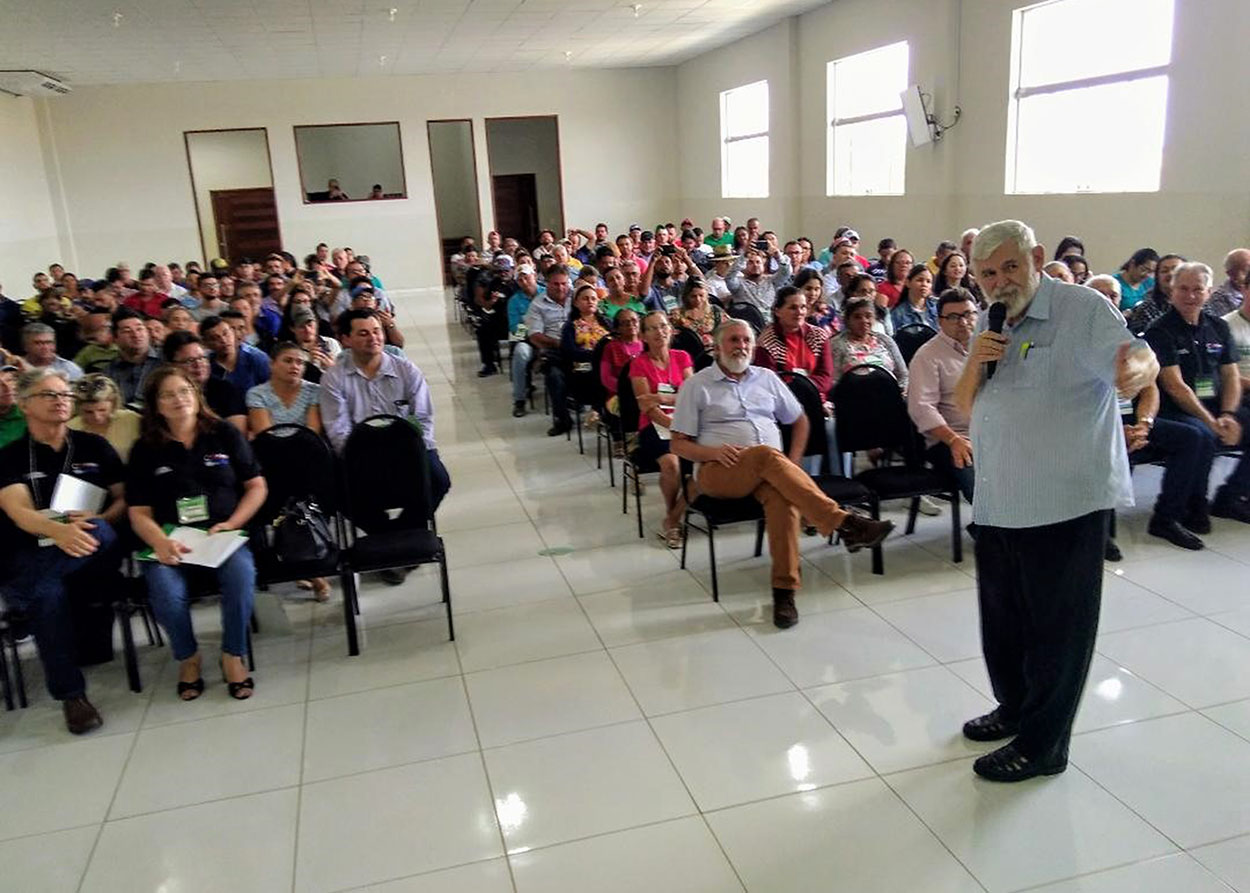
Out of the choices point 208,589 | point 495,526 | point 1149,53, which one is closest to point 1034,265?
point 208,589

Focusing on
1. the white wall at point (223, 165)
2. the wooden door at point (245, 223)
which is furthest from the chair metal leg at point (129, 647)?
the white wall at point (223, 165)

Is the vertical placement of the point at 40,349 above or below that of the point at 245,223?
below

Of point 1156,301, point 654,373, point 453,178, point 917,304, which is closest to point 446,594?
point 654,373

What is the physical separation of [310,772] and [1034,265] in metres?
2.47

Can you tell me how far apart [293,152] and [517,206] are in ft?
14.9

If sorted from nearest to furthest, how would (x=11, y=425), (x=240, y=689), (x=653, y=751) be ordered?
(x=653, y=751) < (x=240, y=689) < (x=11, y=425)

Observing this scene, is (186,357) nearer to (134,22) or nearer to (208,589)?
(208,589)

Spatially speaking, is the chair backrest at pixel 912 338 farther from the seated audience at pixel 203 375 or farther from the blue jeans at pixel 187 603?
the blue jeans at pixel 187 603

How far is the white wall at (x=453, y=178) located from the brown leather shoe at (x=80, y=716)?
15.8 meters

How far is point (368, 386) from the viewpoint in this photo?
435 centimetres

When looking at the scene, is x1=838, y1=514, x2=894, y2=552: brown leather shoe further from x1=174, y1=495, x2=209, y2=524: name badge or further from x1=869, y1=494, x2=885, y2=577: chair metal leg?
x1=174, y1=495, x2=209, y2=524: name badge

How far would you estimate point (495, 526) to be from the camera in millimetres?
4898

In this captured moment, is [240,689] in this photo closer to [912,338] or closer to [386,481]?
[386,481]

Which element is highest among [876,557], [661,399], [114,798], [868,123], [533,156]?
[533,156]
